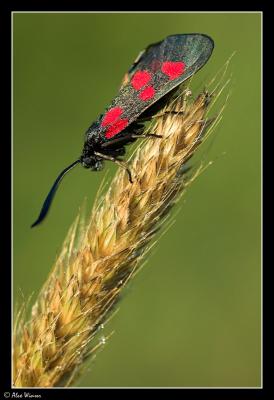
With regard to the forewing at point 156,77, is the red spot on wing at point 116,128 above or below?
below

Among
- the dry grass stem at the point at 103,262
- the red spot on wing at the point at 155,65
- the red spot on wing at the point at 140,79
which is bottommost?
the dry grass stem at the point at 103,262

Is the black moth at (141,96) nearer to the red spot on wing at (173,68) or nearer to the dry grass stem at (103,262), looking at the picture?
the red spot on wing at (173,68)

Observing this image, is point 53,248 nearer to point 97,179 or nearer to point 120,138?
point 97,179

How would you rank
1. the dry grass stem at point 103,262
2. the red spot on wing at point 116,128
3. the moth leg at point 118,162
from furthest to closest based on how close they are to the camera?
the red spot on wing at point 116,128 < the moth leg at point 118,162 < the dry grass stem at point 103,262

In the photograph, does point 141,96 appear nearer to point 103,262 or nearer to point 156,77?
point 156,77

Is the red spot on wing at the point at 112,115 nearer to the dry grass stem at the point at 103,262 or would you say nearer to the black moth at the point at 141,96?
the black moth at the point at 141,96

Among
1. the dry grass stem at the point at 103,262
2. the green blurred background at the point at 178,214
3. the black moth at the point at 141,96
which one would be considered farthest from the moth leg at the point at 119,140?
the green blurred background at the point at 178,214

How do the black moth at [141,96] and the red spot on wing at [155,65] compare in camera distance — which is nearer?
the black moth at [141,96]

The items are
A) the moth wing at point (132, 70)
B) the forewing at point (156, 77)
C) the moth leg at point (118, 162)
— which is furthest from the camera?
the moth wing at point (132, 70)

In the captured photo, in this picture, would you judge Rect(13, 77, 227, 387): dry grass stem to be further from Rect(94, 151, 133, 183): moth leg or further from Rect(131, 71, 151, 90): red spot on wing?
Rect(131, 71, 151, 90): red spot on wing
